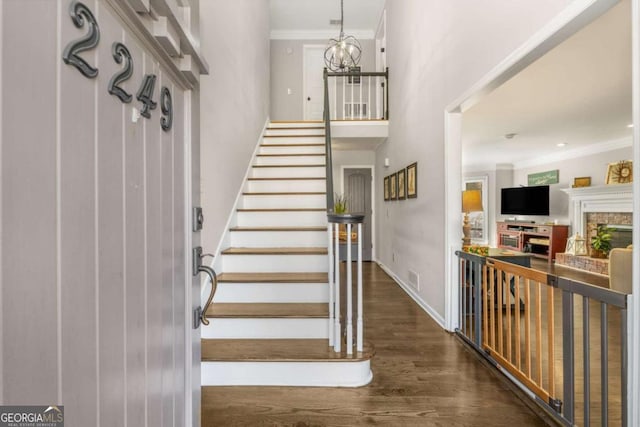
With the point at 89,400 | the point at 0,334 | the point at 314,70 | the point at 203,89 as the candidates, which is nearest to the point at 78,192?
the point at 0,334

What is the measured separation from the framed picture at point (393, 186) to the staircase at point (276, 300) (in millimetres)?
1515

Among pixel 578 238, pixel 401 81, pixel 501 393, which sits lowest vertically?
pixel 501 393

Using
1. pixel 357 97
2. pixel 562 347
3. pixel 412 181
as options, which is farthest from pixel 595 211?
pixel 562 347

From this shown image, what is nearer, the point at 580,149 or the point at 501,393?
the point at 501,393

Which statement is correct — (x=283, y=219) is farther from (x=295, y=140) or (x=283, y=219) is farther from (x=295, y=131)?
(x=295, y=131)

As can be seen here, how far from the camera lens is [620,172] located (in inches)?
229

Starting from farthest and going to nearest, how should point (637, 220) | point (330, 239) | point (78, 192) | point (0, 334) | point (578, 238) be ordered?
point (578, 238) → point (330, 239) → point (637, 220) → point (78, 192) → point (0, 334)

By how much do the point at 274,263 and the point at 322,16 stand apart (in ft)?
20.0

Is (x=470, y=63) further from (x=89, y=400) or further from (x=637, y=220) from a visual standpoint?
(x=89, y=400)

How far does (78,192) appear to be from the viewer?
0.56 m

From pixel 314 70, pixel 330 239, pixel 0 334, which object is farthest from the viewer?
pixel 314 70

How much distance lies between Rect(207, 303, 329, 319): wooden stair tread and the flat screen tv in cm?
774

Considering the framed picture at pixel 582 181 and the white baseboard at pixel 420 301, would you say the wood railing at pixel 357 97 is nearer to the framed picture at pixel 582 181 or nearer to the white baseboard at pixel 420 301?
the white baseboard at pixel 420 301

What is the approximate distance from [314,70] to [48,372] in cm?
774
